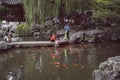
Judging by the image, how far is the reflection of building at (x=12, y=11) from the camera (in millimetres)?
32050

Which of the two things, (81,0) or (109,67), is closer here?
(109,67)

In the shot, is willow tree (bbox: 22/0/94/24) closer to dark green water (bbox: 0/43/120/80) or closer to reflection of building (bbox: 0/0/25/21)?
dark green water (bbox: 0/43/120/80)

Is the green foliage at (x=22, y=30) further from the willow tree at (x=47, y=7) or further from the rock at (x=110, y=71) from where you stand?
the rock at (x=110, y=71)

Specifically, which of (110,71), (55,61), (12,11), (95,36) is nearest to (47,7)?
(95,36)

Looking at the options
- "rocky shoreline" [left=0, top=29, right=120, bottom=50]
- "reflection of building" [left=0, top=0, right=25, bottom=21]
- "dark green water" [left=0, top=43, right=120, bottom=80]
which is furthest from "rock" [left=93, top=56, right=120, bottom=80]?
"reflection of building" [left=0, top=0, right=25, bottom=21]

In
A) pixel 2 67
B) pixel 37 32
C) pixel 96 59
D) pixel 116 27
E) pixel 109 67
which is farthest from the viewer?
pixel 37 32

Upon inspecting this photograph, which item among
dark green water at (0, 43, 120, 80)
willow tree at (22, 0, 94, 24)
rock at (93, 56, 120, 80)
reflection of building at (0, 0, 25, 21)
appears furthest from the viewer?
reflection of building at (0, 0, 25, 21)

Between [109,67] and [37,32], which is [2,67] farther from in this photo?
[37,32]

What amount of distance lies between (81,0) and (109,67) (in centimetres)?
1439

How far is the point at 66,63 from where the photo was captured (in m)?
15.7

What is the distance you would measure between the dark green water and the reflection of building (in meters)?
12.6

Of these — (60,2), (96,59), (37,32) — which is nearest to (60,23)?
(37,32)

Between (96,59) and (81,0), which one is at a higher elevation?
(81,0)

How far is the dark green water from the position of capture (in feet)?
43.5
